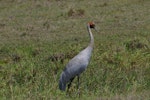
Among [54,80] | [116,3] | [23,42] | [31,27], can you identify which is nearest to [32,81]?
[54,80]

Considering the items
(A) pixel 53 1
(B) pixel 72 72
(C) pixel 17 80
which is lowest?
(A) pixel 53 1

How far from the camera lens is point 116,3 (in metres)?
20.3

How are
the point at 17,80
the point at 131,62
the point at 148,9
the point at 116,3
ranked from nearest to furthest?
the point at 17,80 → the point at 131,62 → the point at 148,9 → the point at 116,3

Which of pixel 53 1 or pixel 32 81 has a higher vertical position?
pixel 32 81

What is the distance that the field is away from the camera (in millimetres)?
9474

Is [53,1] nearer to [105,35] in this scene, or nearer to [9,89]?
[105,35]

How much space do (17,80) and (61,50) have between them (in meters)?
2.30

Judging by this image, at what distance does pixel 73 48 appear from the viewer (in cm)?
1310

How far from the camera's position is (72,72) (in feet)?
30.9

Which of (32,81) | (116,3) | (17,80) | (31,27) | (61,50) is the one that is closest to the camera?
(32,81)

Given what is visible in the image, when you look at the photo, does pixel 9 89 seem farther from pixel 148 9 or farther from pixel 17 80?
pixel 148 9

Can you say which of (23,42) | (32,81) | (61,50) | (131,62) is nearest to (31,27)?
(23,42)

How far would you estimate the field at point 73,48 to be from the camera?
9474 millimetres

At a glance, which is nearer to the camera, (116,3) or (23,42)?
(23,42)
